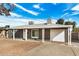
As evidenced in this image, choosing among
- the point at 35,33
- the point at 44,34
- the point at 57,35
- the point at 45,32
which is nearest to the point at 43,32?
the point at 44,34

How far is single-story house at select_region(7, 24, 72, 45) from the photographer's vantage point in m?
16.1

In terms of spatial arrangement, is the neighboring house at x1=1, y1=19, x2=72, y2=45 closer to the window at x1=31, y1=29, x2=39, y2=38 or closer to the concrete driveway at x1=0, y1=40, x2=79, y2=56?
the window at x1=31, y1=29, x2=39, y2=38

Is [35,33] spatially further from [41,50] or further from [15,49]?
[41,50]

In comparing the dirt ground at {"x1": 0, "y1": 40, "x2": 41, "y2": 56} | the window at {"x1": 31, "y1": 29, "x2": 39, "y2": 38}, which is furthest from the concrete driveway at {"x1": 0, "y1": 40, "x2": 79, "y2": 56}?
the window at {"x1": 31, "y1": 29, "x2": 39, "y2": 38}

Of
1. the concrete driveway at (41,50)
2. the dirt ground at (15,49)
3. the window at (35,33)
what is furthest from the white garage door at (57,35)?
the dirt ground at (15,49)

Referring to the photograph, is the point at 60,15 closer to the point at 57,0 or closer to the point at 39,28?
the point at 57,0

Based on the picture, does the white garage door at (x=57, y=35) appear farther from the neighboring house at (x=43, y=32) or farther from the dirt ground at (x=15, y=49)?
the dirt ground at (x=15, y=49)

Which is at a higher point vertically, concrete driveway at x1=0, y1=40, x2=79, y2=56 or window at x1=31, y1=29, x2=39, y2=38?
window at x1=31, y1=29, x2=39, y2=38

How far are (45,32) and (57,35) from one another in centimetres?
259

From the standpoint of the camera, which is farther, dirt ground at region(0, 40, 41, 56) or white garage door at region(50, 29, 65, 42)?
white garage door at region(50, 29, 65, 42)

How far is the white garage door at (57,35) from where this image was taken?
16241mm

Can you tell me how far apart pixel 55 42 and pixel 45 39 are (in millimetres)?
2293

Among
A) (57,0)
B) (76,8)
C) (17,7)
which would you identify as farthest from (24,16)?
(76,8)

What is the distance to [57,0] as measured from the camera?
44.7 feet
